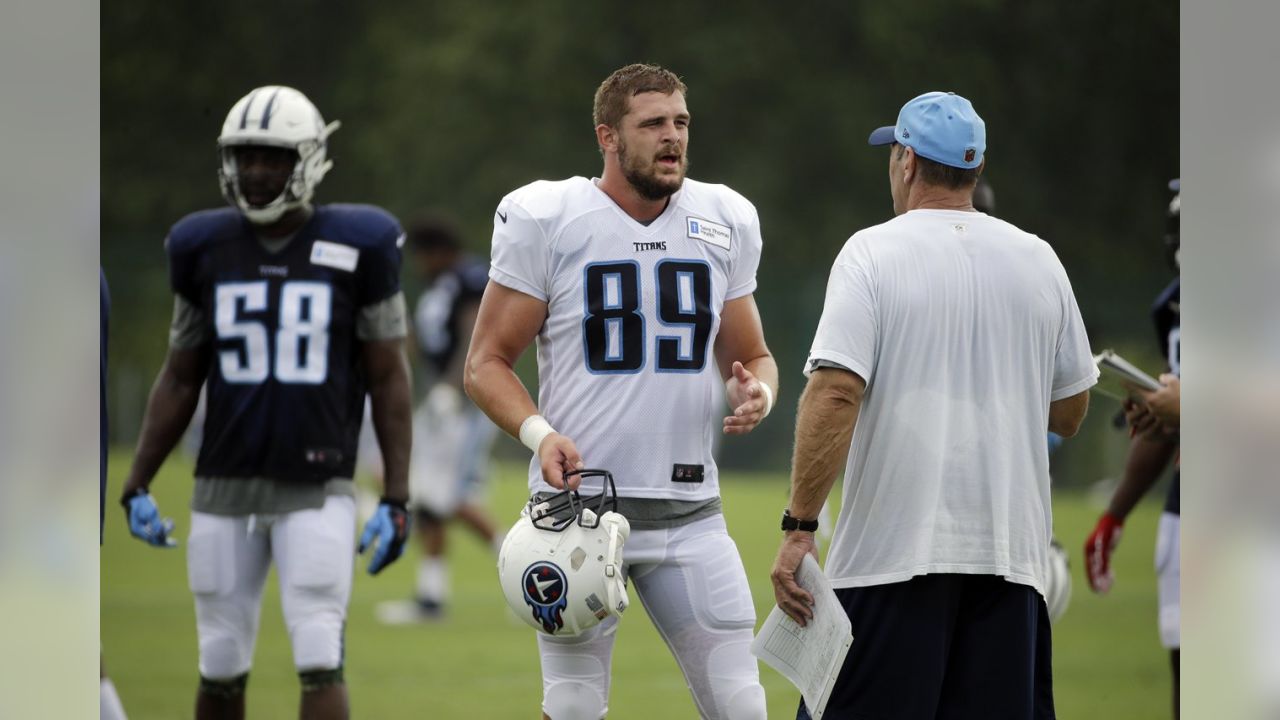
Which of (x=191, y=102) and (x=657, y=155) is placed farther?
(x=191, y=102)

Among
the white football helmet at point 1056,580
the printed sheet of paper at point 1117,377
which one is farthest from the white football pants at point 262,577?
the white football helmet at point 1056,580

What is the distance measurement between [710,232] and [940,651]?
106 cm

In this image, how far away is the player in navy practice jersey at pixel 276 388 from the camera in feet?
13.8

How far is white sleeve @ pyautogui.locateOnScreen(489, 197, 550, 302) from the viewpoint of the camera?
3645 mm

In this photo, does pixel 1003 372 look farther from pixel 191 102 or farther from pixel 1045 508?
pixel 191 102

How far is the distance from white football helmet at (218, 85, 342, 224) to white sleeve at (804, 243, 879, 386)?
5.11 feet

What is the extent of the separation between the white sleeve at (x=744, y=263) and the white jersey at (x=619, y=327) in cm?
11

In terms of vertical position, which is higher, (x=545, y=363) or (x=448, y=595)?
(x=545, y=363)

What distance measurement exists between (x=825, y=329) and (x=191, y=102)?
1953cm

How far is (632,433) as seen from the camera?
364 cm

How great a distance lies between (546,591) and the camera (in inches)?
134

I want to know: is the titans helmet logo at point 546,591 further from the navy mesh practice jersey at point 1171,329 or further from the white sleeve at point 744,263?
the navy mesh practice jersey at point 1171,329
